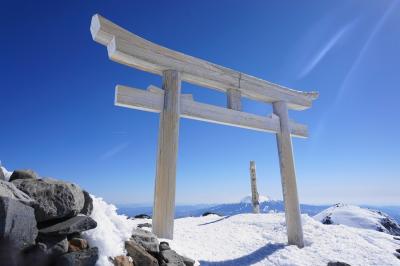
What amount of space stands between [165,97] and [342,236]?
533 cm

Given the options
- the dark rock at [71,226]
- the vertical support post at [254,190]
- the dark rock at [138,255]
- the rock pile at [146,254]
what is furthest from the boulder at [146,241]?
the vertical support post at [254,190]

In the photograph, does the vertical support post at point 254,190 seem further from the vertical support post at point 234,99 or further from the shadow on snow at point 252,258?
the vertical support post at point 234,99

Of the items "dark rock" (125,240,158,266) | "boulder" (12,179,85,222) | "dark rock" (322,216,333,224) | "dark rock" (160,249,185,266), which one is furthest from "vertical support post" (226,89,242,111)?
"dark rock" (322,216,333,224)

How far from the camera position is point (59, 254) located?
256cm

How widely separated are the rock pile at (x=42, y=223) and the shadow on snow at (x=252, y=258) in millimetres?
2584

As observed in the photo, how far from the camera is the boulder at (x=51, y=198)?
2.58 meters

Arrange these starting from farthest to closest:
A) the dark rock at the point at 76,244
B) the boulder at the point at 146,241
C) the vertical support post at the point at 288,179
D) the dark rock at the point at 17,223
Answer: the vertical support post at the point at 288,179 → the boulder at the point at 146,241 → the dark rock at the point at 76,244 → the dark rock at the point at 17,223

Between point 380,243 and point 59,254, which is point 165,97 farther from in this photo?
point 380,243

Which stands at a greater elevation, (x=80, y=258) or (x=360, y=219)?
(x=80, y=258)

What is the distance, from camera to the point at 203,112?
5.84 m

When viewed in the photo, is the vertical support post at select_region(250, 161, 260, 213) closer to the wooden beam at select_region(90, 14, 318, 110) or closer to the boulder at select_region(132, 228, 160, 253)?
the wooden beam at select_region(90, 14, 318, 110)

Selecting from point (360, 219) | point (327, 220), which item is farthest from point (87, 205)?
point (360, 219)

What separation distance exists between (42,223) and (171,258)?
166 cm

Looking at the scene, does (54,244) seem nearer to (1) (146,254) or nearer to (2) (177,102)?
(1) (146,254)
